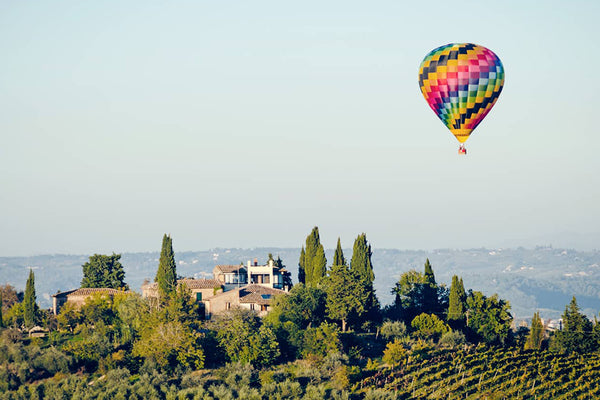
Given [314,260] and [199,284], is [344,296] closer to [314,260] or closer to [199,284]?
[314,260]

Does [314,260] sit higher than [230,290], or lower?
higher

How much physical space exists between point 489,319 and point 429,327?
6.04 m

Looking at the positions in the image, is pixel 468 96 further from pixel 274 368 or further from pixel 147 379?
pixel 147 379

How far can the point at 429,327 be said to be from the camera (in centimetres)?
7444

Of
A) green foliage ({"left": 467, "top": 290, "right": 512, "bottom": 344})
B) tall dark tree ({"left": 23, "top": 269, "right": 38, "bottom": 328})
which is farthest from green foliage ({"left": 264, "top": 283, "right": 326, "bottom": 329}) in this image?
tall dark tree ({"left": 23, "top": 269, "right": 38, "bottom": 328})

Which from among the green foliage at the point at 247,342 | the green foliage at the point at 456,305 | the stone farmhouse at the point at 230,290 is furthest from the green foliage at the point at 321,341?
the green foliage at the point at 456,305

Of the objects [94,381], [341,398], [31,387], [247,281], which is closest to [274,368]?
[341,398]

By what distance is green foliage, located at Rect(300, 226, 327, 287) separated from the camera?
82.2 meters

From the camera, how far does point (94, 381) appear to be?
62.7 m

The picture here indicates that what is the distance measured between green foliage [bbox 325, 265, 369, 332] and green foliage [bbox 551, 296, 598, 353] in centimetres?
1780

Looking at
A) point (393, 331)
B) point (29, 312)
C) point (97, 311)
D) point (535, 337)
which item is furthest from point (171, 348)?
point (535, 337)

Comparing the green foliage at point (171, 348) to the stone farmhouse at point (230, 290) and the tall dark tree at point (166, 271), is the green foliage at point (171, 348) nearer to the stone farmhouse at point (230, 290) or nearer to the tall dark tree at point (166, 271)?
the stone farmhouse at point (230, 290)

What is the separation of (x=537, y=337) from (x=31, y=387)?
43.2 meters

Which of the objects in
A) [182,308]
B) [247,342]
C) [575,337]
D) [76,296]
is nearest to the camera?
[247,342]
